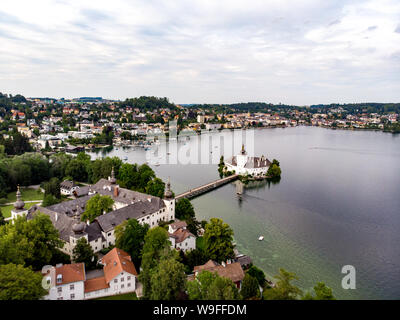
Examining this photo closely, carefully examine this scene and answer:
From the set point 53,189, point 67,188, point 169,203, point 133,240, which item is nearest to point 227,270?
point 133,240

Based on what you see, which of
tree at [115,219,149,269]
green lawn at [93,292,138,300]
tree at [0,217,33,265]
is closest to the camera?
tree at [0,217,33,265]

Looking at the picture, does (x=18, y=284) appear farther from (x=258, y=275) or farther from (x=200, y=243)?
(x=200, y=243)

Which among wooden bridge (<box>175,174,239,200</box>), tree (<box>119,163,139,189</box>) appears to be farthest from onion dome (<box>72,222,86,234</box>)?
wooden bridge (<box>175,174,239,200</box>)

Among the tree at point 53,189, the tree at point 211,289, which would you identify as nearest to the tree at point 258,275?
the tree at point 211,289

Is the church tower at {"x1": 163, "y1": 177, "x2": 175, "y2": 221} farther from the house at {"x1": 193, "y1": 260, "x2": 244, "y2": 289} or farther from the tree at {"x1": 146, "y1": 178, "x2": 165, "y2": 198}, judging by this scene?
the house at {"x1": 193, "y1": 260, "x2": 244, "y2": 289}
